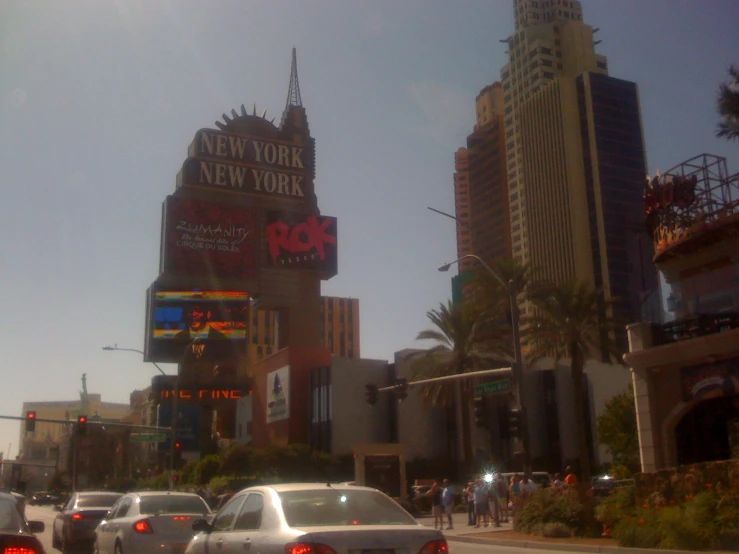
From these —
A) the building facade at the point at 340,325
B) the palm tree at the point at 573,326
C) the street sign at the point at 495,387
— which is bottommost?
the street sign at the point at 495,387

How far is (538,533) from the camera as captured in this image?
23.1 meters

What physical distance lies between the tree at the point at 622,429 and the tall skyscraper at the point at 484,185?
118267 millimetres

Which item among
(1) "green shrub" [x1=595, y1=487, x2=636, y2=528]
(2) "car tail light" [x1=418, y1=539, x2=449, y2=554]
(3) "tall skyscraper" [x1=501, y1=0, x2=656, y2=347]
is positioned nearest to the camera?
(2) "car tail light" [x1=418, y1=539, x2=449, y2=554]

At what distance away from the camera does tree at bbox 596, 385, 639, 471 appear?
1810 inches

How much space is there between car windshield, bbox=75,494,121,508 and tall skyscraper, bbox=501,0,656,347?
122 meters

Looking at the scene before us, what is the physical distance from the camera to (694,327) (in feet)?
87.7

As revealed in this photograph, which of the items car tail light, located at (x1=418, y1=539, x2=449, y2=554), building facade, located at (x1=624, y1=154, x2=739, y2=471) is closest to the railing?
building facade, located at (x1=624, y1=154, x2=739, y2=471)

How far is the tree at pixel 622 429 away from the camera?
45969 mm

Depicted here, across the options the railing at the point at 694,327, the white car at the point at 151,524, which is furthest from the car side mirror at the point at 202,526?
the railing at the point at 694,327

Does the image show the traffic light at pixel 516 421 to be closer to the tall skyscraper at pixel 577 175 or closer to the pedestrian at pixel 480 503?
the pedestrian at pixel 480 503

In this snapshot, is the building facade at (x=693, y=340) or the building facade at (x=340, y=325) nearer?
the building facade at (x=693, y=340)

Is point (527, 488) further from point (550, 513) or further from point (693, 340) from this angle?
point (693, 340)

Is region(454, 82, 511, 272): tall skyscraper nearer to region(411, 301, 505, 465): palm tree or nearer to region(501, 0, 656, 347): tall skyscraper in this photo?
region(501, 0, 656, 347): tall skyscraper

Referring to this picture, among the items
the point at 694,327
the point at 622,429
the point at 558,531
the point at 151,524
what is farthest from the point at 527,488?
the point at 622,429
